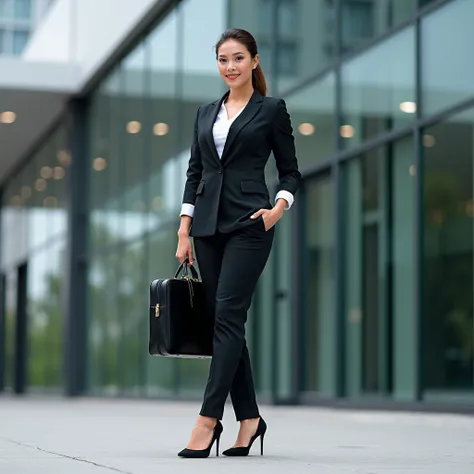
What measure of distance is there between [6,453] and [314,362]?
6476 mm

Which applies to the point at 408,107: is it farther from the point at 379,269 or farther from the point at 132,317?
the point at 132,317

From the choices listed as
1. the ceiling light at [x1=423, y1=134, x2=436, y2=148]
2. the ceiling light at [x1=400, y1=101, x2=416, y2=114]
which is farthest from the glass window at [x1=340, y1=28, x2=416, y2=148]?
the ceiling light at [x1=423, y1=134, x2=436, y2=148]

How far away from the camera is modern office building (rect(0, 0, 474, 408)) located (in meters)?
8.54

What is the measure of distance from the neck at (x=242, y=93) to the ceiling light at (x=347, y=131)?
5.51 m

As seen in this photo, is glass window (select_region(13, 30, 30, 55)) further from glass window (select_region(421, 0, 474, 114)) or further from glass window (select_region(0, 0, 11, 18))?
glass window (select_region(421, 0, 474, 114))

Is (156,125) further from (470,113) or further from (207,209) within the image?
(207,209)

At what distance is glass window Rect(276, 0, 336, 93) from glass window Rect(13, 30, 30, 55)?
30.5 ft

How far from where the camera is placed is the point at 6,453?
4621mm

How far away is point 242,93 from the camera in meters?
4.59

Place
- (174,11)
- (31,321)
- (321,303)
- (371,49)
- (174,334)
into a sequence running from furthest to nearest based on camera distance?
1. (31,321)
2. (174,11)
3. (321,303)
4. (371,49)
5. (174,334)

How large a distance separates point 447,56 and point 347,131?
1793 millimetres

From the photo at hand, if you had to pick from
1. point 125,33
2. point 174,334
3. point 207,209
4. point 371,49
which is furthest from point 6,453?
point 125,33

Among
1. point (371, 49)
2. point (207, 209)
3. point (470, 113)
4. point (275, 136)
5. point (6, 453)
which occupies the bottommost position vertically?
point (6, 453)

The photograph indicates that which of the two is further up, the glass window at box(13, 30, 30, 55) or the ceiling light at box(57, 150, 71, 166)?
the glass window at box(13, 30, 30, 55)
